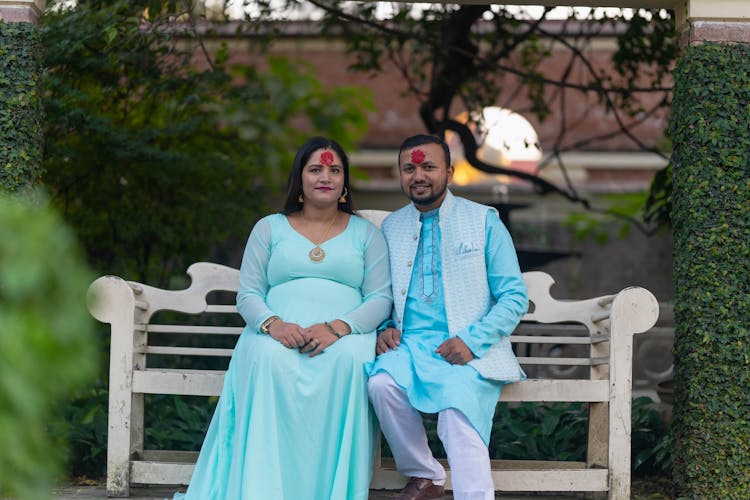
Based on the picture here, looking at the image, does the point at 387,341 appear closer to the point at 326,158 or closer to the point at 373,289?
the point at 373,289

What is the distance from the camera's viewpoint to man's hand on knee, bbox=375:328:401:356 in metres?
4.36

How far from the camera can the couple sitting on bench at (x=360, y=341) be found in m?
4.05

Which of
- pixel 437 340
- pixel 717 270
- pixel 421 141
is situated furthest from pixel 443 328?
pixel 717 270

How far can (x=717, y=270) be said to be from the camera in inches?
173

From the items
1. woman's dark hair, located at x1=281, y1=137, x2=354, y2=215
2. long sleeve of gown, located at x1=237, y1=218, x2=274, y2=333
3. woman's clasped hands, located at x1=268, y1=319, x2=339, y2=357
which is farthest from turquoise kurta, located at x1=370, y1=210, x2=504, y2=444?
long sleeve of gown, located at x1=237, y1=218, x2=274, y2=333

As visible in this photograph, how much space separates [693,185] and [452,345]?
1.36 metres

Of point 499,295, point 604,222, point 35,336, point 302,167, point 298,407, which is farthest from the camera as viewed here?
point 604,222

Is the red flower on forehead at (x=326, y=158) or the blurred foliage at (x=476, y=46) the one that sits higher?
the blurred foliage at (x=476, y=46)

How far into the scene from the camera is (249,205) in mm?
8758

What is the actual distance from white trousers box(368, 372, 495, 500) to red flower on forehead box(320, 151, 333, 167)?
3.31 ft

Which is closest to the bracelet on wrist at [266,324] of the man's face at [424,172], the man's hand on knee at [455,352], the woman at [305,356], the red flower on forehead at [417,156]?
the woman at [305,356]

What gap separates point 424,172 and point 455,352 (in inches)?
33.5

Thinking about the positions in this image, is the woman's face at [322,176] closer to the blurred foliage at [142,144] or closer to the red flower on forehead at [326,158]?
the red flower on forehead at [326,158]

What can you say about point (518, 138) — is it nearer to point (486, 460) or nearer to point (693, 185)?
point (693, 185)
